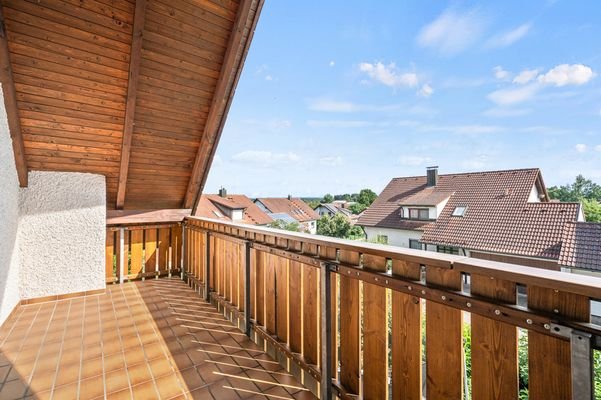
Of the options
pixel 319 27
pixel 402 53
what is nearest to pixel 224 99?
pixel 319 27

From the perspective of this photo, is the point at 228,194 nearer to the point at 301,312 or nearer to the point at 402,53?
the point at 402,53

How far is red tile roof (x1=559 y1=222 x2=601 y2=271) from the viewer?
24.3ft

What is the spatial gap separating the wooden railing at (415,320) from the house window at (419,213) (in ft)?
38.6

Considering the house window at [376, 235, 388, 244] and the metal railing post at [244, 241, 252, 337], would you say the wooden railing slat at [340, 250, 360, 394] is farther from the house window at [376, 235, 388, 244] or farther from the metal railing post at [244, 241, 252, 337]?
the house window at [376, 235, 388, 244]

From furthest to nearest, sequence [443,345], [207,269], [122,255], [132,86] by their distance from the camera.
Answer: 1. [122,255]
2. [207,269]
3. [132,86]
4. [443,345]

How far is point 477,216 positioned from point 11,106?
1262cm

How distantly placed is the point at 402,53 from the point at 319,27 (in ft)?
35.6

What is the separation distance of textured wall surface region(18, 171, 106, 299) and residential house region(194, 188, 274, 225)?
10629mm

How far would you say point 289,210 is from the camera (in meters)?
28.1

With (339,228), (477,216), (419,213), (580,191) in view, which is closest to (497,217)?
(477,216)

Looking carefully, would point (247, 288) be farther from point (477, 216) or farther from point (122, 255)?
point (477, 216)

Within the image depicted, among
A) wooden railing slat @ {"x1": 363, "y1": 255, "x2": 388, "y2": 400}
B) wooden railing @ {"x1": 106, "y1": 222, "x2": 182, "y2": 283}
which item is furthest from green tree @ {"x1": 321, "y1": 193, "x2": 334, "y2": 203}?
Answer: wooden railing slat @ {"x1": 363, "y1": 255, "x2": 388, "y2": 400}

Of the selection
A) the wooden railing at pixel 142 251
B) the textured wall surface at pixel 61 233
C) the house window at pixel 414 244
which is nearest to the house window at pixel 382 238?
the house window at pixel 414 244

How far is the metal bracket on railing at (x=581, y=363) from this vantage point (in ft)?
2.60
